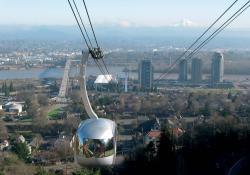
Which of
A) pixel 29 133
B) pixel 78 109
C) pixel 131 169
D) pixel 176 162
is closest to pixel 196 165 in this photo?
pixel 176 162

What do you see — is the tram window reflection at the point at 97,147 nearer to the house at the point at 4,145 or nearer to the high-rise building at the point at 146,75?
the house at the point at 4,145

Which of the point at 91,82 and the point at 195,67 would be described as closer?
the point at 91,82

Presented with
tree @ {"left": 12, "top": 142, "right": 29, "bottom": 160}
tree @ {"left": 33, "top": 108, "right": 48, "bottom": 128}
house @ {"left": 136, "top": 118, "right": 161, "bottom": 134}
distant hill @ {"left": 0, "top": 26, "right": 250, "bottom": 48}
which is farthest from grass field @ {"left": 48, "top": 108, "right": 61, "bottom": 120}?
distant hill @ {"left": 0, "top": 26, "right": 250, "bottom": 48}

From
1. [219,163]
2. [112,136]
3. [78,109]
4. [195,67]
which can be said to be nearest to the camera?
[112,136]

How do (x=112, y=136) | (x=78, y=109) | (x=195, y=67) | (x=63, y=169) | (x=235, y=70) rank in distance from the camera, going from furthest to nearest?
(x=235, y=70) < (x=195, y=67) < (x=78, y=109) < (x=63, y=169) < (x=112, y=136)

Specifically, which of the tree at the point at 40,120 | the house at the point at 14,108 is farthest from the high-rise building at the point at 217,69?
the tree at the point at 40,120

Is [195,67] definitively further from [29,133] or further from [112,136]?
[112,136]

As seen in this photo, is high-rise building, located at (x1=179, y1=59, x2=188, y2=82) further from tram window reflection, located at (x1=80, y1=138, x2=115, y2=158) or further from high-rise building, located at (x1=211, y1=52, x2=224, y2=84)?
tram window reflection, located at (x1=80, y1=138, x2=115, y2=158)
